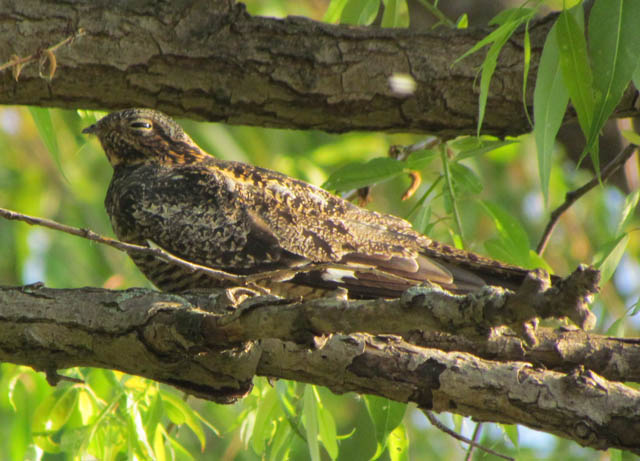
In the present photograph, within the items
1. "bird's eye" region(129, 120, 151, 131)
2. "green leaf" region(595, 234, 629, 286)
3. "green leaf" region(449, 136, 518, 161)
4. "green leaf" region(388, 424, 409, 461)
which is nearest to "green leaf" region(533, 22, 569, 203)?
"green leaf" region(595, 234, 629, 286)

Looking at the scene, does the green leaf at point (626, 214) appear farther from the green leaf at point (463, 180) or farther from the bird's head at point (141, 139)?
the bird's head at point (141, 139)

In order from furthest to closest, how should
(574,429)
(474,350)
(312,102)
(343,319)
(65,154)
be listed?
(65,154) < (312,102) < (474,350) < (574,429) < (343,319)

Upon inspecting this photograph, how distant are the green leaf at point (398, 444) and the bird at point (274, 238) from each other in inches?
16.0

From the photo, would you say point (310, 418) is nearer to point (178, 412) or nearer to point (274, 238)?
point (178, 412)

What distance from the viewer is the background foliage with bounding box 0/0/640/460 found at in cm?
203

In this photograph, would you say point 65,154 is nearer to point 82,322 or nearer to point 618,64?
point 82,322

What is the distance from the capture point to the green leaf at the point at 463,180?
2.83 meters

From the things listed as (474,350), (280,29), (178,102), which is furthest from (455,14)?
(474,350)

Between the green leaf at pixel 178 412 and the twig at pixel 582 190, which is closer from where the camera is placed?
the green leaf at pixel 178 412

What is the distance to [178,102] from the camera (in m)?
2.81

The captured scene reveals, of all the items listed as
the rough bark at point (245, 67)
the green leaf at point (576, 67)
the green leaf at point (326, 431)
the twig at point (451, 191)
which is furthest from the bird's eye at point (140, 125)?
the green leaf at point (576, 67)

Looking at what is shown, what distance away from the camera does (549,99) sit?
6.64ft

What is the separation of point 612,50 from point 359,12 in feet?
4.40

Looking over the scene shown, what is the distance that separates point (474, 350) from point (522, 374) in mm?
438
